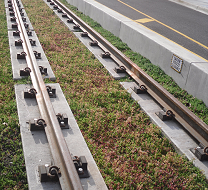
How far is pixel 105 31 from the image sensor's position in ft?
32.2

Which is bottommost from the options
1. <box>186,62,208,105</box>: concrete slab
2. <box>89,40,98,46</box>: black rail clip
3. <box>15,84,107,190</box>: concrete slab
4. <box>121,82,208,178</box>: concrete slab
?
<box>15,84,107,190</box>: concrete slab

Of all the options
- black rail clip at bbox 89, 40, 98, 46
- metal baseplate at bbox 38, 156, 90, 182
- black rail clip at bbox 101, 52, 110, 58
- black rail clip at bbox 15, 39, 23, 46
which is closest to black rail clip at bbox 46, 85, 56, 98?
metal baseplate at bbox 38, 156, 90, 182

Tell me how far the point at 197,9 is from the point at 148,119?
12.7 m

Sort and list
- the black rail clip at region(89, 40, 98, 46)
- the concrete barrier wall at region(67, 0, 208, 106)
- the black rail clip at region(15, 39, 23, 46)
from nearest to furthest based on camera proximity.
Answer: the concrete barrier wall at region(67, 0, 208, 106)
the black rail clip at region(15, 39, 23, 46)
the black rail clip at region(89, 40, 98, 46)

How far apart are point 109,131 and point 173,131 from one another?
1.05 m

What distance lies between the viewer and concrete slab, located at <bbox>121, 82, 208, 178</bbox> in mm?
3894

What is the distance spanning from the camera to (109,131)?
4.34 m

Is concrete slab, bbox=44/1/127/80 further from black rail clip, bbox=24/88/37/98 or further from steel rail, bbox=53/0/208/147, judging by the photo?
black rail clip, bbox=24/88/37/98

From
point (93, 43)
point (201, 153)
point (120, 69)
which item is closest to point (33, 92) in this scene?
point (120, 69)

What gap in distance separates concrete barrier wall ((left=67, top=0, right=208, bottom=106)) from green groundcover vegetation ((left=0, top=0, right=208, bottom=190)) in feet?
0.59

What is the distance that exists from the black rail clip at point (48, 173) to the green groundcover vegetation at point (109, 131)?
0.21 metres

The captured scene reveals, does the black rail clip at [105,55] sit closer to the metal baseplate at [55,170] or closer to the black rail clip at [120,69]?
the black rail clip at [120,69]

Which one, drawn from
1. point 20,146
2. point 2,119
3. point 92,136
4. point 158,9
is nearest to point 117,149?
point 92,136

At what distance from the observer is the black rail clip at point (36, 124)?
408 cm
